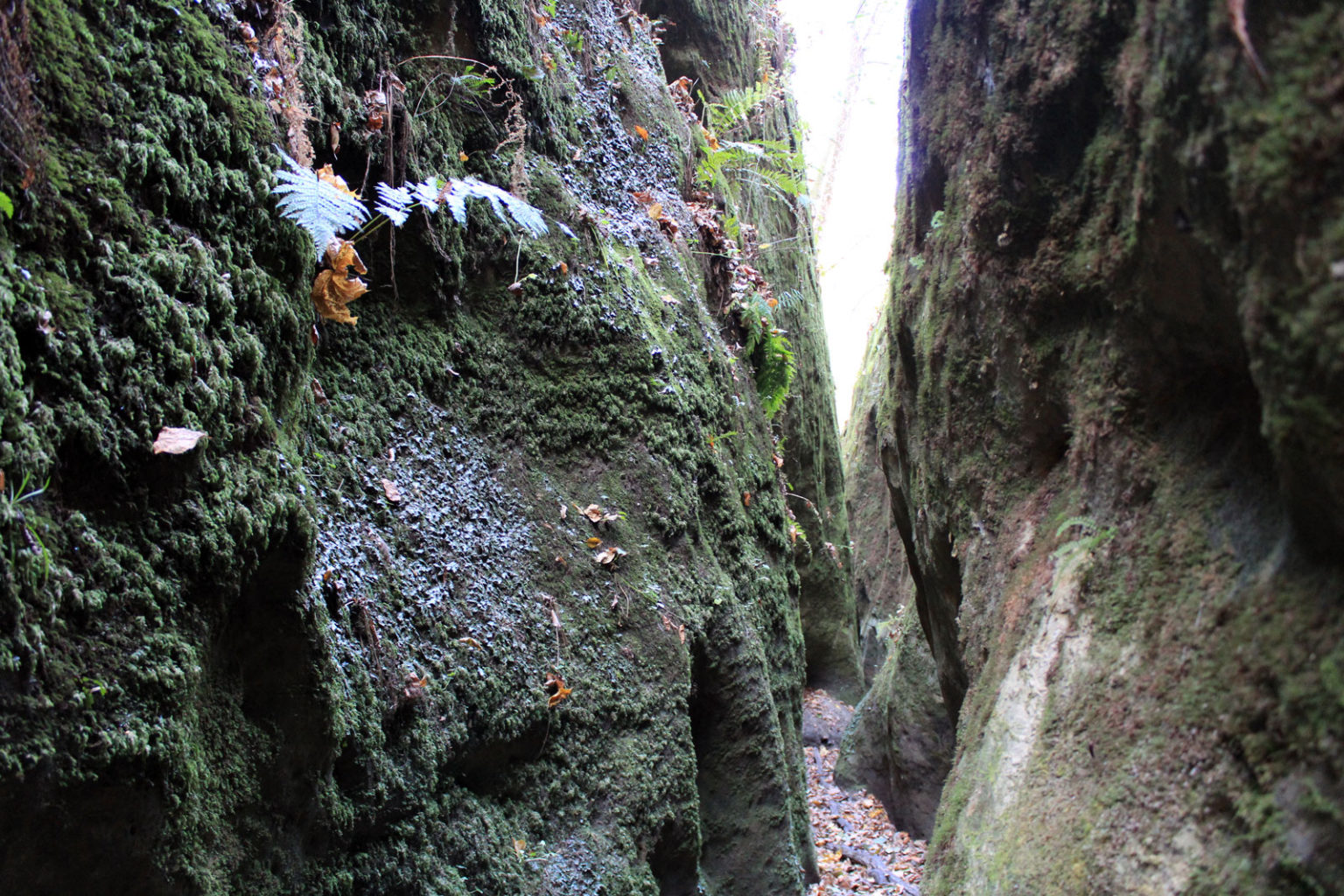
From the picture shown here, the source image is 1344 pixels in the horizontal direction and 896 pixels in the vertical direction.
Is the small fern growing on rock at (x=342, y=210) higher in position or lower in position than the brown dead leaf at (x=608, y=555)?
higher

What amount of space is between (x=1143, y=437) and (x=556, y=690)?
2.74m

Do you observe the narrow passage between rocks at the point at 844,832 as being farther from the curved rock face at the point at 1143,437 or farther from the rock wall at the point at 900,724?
the curved rock face at the point at 1143,437

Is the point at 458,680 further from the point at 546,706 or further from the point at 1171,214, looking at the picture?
the point at 1171,214

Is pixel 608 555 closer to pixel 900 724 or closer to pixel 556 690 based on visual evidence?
pixel 556 690

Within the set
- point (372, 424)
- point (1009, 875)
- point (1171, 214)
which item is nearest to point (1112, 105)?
point (1171, 214)

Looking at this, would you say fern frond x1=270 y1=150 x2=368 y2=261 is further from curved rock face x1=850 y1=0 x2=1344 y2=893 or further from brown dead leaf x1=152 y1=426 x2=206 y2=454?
curved rock face x1=850 y1=0 x2=1344 y2=893

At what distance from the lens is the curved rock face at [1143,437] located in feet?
4.88

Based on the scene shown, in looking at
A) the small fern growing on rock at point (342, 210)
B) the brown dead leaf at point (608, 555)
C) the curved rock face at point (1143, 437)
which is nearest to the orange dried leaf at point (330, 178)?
the small fern growing on rock at point (342, 210)

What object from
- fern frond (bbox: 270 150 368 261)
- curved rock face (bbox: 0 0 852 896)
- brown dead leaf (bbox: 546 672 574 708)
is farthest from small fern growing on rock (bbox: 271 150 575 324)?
brown dead leaf (bbox: 546 672 574 708)

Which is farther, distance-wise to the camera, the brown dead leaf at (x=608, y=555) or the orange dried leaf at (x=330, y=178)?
the brown dead leaf at (x=608, y=555)

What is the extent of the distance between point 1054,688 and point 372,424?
2.97 m

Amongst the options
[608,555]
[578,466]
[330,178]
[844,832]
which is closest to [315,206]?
[330,178]

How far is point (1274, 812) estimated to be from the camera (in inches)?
64.9

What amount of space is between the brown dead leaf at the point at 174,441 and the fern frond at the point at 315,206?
785 mm
